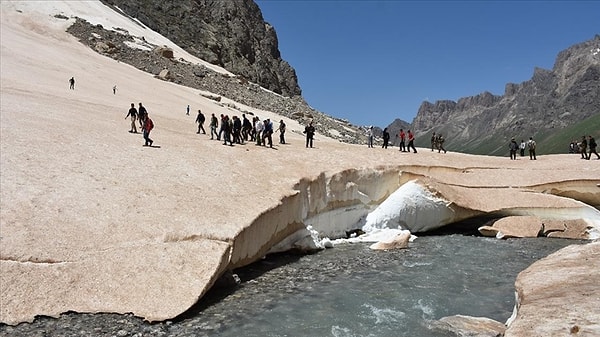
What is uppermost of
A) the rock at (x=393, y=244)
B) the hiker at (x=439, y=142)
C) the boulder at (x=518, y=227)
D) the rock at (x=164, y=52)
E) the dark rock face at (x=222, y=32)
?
the dark rock face at (x=222, y=32)

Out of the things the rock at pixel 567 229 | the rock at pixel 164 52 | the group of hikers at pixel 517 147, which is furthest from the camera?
the rock at pixel 164 52

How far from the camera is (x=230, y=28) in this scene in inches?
4190

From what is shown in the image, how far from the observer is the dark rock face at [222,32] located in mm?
94688

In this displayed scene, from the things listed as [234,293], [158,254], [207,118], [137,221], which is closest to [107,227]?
[137,221]

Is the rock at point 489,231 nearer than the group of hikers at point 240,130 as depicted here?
Yes

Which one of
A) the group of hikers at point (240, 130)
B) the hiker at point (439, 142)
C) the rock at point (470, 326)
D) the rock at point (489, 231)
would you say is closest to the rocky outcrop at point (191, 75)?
the hiker at point (439, 142)

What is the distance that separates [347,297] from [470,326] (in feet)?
11.9

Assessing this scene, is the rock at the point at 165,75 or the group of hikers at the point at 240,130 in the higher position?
the rock at the point at 165,75

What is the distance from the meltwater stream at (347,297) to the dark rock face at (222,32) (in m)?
76.9

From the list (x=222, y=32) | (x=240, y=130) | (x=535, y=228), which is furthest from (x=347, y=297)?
(x=222, y=32)

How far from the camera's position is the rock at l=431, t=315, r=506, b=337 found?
1064 cm

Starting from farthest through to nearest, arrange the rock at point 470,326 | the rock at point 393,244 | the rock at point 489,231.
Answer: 1. the rock at point 489,231
2. the rock at point 393,244
3. the rock at point 470,326

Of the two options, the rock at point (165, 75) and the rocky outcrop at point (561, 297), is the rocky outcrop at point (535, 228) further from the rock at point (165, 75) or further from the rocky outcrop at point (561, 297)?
the rock at point (165, 75)

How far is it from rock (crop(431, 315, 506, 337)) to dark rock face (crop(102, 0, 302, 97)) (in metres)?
82.9
